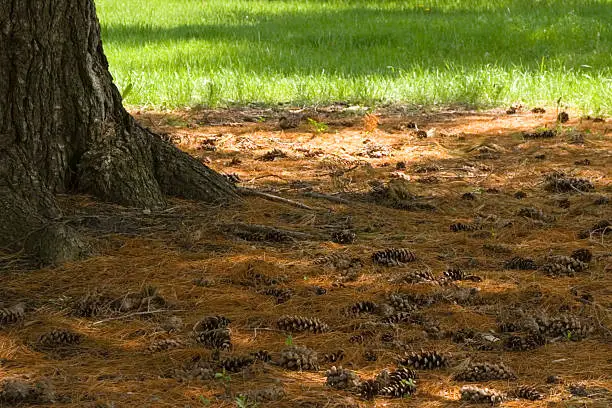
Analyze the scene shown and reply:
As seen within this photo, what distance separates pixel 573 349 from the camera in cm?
356

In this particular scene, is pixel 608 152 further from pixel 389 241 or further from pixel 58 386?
pixel 58 386

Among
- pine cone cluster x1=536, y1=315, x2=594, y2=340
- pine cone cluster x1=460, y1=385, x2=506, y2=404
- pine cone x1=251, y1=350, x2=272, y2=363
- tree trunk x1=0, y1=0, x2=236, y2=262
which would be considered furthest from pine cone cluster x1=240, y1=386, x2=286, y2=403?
tree trunk x1=0, y1=0, x2=236, y2=262

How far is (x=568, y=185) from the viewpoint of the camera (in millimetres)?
5863

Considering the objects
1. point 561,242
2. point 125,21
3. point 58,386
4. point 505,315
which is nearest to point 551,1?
point 125,21

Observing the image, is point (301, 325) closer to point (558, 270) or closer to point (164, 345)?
point (164, 345)

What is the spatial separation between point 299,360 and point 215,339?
355 mm

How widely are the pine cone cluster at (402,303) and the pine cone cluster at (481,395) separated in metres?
0.83

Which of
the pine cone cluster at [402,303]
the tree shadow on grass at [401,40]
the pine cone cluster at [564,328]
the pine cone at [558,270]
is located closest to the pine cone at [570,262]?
the pine cone at [558,270]

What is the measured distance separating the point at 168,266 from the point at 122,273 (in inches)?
8.4

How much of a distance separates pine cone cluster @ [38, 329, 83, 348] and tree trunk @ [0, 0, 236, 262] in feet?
2.49

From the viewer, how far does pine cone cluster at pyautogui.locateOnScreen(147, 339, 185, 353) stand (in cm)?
354

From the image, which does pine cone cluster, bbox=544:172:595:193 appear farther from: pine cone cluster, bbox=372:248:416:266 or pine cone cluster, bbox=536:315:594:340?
pine cone cluster, bbox=536:315:594:340

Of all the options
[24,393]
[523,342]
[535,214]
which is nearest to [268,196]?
[535,214]

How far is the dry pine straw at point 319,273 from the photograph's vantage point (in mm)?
3293
